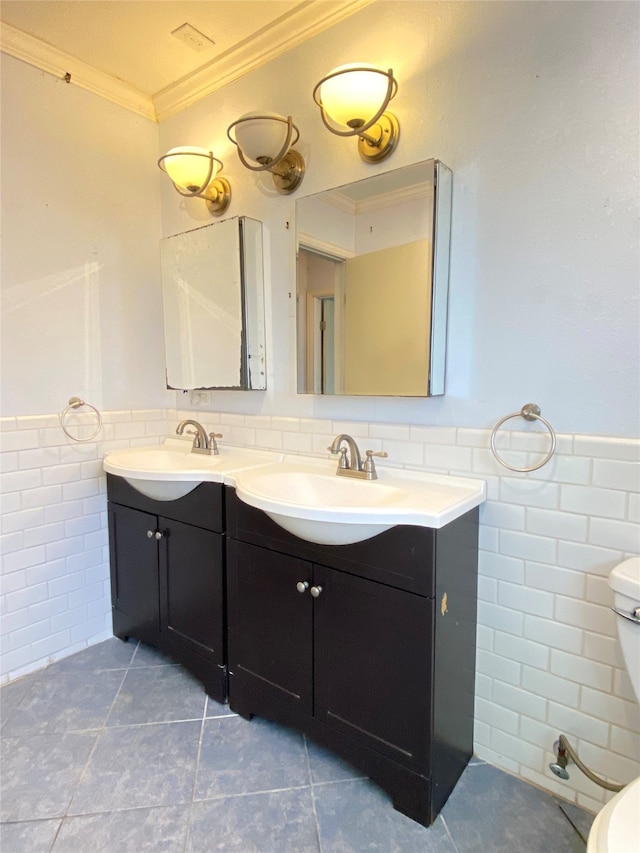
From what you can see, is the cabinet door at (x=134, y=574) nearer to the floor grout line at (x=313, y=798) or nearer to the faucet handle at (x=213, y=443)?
the faucet handle at (x=213, y=443)

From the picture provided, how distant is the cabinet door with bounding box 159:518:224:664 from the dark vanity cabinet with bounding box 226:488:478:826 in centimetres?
13

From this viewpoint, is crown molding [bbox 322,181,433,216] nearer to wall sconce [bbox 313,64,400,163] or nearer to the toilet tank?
wall sconce [bbox 313,64,400,163]

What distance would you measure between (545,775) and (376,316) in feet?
4.87

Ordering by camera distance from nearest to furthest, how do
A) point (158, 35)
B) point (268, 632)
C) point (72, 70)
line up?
1. point (268, 632)
2. point (158, 35)
3. point (72, 70)

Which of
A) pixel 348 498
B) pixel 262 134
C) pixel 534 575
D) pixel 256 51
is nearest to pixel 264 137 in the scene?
pixel 262 134

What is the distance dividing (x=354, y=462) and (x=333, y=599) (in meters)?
0.46

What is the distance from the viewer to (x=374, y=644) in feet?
4.18

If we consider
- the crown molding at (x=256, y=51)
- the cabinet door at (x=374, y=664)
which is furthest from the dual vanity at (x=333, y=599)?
the crown molding at (x=256, y=51)

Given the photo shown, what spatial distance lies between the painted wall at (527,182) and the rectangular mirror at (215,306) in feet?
1.68

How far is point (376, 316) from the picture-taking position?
1.58 meters

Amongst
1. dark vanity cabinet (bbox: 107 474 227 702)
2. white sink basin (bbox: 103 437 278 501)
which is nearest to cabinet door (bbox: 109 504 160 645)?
dark vanity cabinet (bbox: 107 474 227 702)

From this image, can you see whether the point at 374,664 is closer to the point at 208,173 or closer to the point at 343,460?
the point at 343,460

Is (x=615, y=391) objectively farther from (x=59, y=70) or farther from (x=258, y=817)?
A: (x=59, y=70)

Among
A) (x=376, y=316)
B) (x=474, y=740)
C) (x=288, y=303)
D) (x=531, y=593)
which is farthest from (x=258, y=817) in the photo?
(x=288, y=303)
